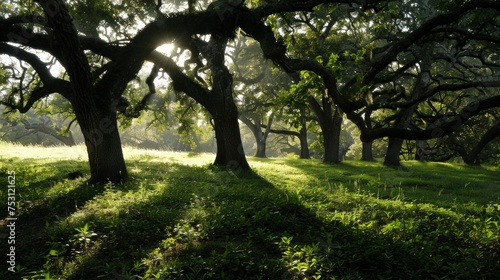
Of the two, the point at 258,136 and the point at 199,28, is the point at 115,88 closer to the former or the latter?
the point at 199,28

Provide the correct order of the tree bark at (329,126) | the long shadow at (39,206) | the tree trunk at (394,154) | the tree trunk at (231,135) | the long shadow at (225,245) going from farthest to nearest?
the tree bark at (329,126) < the tree trunk at (394,154) < the tree trunk at (231,135) < the long shadow at (39,206) < the long shadow at (225,245)

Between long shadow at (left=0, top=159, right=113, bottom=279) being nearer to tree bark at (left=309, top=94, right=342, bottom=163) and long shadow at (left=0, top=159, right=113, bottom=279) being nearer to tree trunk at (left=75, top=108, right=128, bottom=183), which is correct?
tree trunk at (left=75, top=108, right=128, bottom=183)

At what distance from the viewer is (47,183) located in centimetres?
1026

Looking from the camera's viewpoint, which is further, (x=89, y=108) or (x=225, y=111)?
(x=225, y=111)

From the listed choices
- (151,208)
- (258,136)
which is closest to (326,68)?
(151,208)

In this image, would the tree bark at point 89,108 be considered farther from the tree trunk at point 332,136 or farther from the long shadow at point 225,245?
the tree trunk at point 332,136

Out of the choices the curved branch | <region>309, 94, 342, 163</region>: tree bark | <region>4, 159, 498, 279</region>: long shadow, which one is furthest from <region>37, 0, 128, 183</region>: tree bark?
<region>309, 94, 342, 163</region>: tree bark

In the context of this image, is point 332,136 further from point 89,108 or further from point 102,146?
point 89,108

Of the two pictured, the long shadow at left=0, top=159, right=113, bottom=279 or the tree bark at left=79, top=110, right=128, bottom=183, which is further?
the tree bark at left=79, top=110, right=128, bottom=183

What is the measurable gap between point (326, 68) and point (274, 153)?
232 feet

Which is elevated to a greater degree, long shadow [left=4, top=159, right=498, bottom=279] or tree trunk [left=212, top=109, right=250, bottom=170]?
tree trunk [left=212, top=109, right=250, bottom=170]


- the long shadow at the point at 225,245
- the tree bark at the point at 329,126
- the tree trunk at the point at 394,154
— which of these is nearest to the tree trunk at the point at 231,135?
the long shadow at the point at 225,245

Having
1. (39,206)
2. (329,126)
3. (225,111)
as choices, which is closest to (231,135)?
(225,111)

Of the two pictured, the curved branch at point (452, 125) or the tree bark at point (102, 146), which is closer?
the curved branch at point (452, 125)
